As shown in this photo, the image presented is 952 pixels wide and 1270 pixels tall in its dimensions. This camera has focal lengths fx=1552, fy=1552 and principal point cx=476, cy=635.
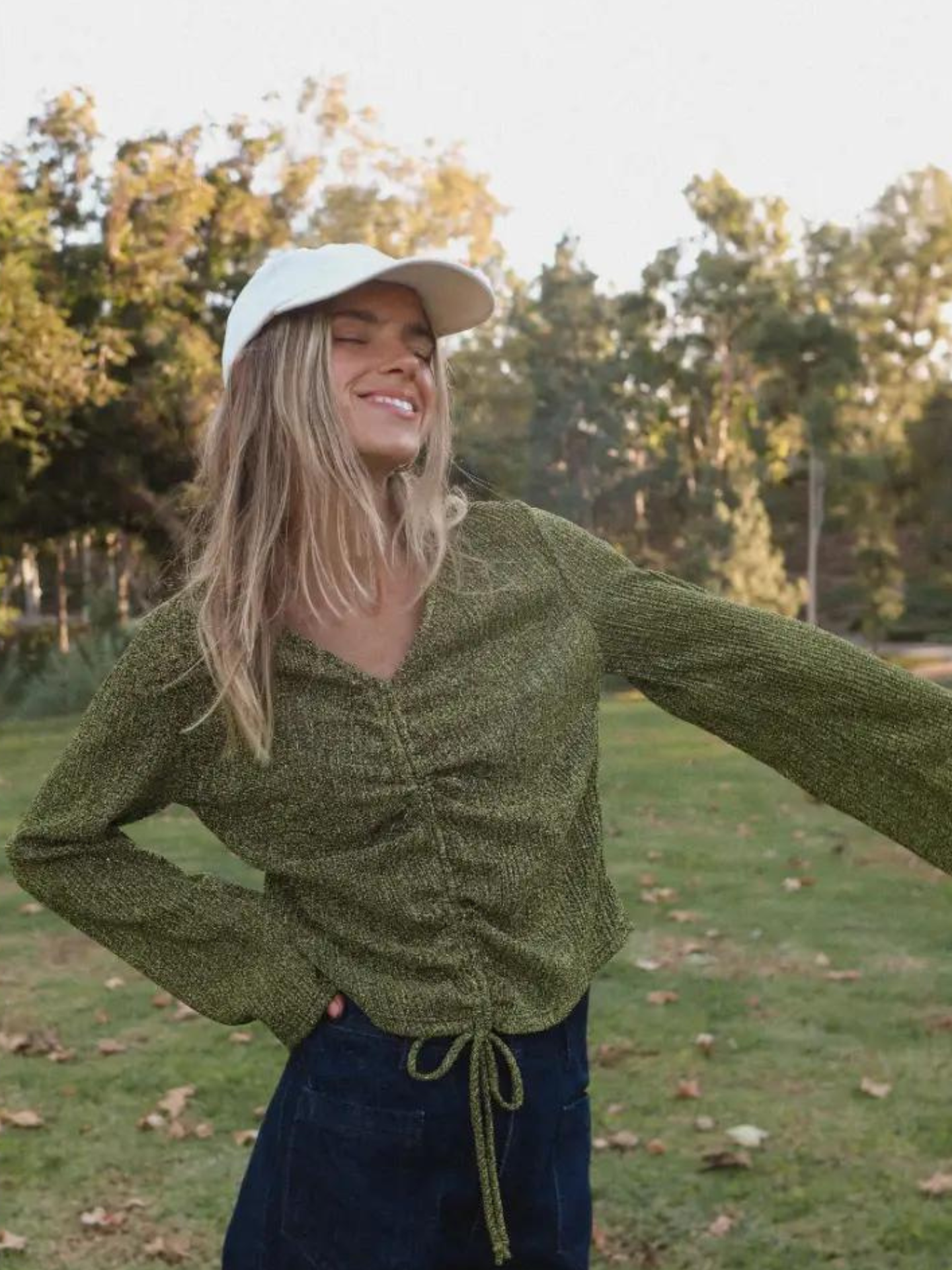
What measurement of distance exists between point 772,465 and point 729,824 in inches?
907

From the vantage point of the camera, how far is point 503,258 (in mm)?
28844

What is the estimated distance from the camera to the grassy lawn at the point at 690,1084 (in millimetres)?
4258

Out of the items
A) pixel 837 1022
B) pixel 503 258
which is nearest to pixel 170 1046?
pixel 837 1022

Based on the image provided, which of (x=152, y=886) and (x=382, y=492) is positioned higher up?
(x=382, y=492)

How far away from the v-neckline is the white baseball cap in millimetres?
397

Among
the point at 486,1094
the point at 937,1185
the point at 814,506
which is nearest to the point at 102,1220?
the point at 937,1185

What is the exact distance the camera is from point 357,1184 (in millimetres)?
2027

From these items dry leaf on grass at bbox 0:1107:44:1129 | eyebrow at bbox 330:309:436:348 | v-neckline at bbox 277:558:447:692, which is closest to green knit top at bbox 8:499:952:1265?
v-neckline at bbox 277:558:447:692

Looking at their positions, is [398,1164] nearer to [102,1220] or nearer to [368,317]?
[368,317]

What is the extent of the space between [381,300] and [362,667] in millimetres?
526

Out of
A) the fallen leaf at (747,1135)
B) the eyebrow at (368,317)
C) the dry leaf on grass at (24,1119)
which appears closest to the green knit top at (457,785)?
the eyebrow at (368,317)

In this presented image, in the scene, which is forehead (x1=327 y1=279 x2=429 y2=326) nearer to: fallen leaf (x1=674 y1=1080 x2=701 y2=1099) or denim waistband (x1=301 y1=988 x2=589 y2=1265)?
denim waistband (x1=301 y1=988 x2=589 y2=1265)

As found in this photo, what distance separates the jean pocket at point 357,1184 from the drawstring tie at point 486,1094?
0.07m

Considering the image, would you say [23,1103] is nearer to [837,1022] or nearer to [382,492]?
[837,1022]
